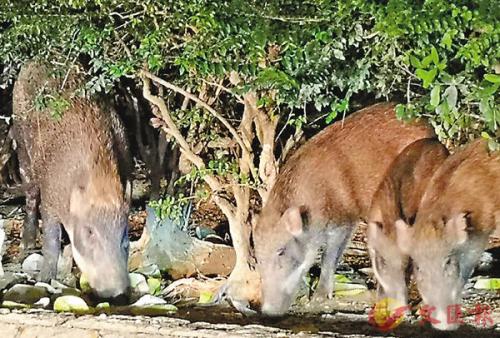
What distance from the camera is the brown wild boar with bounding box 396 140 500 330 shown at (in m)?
4.18

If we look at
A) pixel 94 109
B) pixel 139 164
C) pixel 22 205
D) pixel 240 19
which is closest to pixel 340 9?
pixel 240 19

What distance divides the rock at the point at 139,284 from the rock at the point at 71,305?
68cm

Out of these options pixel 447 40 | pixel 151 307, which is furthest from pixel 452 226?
pixel 151 307

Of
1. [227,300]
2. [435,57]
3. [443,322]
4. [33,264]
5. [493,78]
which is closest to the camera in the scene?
[493,78]

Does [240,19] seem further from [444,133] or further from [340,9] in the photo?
[444,133]

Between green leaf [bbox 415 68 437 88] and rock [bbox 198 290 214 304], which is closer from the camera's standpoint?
green leaf [bbox 415 68 437 88]

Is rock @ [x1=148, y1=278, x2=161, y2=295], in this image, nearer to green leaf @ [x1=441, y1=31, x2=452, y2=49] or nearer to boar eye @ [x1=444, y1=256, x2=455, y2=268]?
boar eye @ [x1=444, y1=256, x2=455, y2=268]

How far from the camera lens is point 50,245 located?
208 inches

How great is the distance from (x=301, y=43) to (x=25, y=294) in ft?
7.78

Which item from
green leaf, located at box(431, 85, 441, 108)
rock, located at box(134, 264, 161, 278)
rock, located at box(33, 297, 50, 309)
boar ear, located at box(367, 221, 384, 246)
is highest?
green leaf, located at box(431, 85, 441, 108)

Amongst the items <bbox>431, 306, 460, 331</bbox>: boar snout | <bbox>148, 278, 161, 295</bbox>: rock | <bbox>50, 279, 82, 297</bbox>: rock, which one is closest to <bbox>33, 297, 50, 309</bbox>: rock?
<bbox>50, 279, 82, 297</bbox>: rock

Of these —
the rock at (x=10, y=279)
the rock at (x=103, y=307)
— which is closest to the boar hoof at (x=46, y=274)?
the rock at (x=10, y=279)

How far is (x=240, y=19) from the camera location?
3.38 meters

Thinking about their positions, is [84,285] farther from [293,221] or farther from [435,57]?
[435,57]
